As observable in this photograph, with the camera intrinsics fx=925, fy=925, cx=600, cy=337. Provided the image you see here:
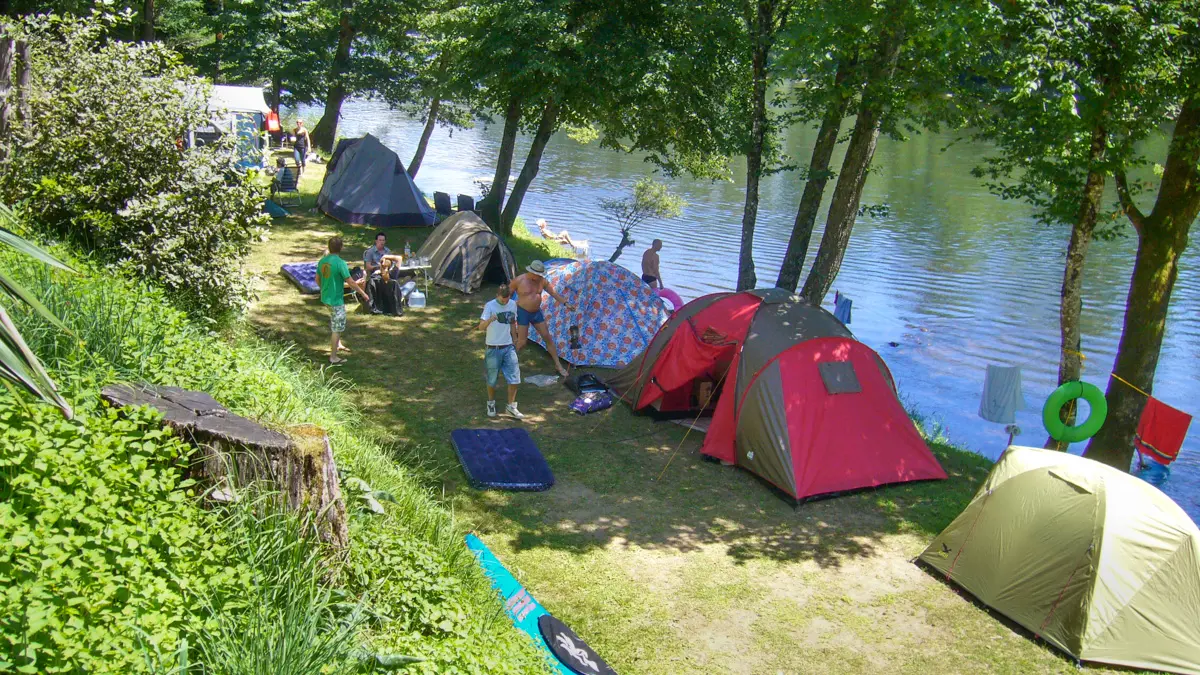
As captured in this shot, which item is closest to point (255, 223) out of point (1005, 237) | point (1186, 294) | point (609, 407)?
point (609, 407)

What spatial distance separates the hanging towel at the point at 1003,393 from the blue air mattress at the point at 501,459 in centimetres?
559

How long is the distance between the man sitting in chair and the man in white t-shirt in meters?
3.43

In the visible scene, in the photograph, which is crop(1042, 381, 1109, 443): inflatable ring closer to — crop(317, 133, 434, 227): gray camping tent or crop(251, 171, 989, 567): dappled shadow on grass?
crop(251, 171, 989, 567): dappled shadow on grass

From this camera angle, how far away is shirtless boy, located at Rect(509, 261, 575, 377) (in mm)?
11125

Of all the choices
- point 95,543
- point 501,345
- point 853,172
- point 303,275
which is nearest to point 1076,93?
point 853,172

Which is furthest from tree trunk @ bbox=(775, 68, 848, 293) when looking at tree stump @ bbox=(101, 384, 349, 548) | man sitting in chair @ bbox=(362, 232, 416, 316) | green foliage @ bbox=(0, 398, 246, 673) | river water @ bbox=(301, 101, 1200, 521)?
green foliage @ bbox=(0, 398, 246, 673)

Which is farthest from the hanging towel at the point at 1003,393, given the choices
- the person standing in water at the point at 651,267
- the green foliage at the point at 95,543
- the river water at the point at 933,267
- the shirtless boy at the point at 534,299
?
the green foliage at the point at 95,543

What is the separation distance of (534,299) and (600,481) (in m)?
3.28

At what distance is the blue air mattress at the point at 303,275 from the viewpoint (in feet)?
42.7

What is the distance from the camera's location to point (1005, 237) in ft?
84.9

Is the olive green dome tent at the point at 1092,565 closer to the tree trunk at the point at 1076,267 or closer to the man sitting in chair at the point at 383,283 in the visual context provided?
the tree trunk at the point at 1076,267

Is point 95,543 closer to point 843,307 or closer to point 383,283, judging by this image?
point 383,283

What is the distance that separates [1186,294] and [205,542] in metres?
22.5

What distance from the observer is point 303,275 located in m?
13.3
